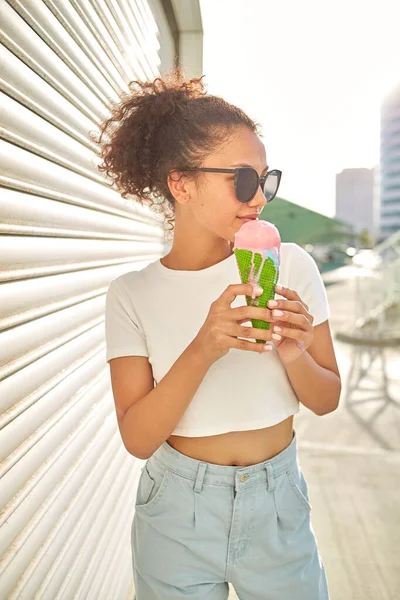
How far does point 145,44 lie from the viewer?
304cm

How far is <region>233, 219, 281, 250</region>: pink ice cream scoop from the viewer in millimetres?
1175

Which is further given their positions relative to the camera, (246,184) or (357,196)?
(357,196)

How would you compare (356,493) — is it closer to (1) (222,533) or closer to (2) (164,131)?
(1) (222,533)

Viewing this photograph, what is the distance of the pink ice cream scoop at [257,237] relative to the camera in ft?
3.85

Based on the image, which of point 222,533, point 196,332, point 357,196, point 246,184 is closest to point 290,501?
point 222,533

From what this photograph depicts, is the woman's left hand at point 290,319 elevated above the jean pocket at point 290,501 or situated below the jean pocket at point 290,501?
above

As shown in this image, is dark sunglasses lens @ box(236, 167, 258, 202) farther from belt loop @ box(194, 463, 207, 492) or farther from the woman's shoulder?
belt loop @ box(194, 463, 207, 492)

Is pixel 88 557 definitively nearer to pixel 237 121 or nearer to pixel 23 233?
pixel 23 233

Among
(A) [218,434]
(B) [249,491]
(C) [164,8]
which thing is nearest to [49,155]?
(A) [218,434]

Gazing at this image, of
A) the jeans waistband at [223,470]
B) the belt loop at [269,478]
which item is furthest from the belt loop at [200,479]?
the belt loop at [269,478]

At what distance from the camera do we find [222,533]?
1.36 meters

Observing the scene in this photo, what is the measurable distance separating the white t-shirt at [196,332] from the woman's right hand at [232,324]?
26 cm

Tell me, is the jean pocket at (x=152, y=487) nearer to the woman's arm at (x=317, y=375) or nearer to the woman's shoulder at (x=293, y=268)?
the woman's arm at (x=317, y=375)

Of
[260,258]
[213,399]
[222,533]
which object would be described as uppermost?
[260,258]
